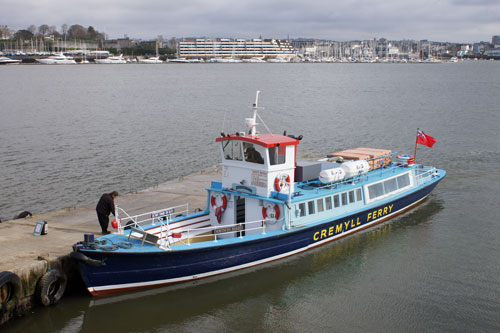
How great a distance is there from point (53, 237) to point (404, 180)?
53.7 feet

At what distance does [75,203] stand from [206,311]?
13338 millimetres

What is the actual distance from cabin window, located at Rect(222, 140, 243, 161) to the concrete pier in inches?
170

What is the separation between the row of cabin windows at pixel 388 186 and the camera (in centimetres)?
2258

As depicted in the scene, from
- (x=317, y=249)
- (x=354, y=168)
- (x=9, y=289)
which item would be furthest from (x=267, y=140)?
(x=9, y=289)

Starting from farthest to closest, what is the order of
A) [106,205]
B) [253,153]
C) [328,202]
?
1. [328,202]
2. [253,153]
3. [106,205]

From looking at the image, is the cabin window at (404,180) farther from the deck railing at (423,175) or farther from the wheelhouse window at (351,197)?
the wheelhouse window at (351,197)

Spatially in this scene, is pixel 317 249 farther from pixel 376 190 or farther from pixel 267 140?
pixel 267 140

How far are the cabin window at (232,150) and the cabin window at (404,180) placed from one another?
9.63m

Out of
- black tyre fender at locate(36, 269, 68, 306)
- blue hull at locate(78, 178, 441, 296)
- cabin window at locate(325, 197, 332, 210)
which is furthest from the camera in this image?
cabin window at locate(325, 197, 332, 210)

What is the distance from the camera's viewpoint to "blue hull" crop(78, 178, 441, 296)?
1534 cm

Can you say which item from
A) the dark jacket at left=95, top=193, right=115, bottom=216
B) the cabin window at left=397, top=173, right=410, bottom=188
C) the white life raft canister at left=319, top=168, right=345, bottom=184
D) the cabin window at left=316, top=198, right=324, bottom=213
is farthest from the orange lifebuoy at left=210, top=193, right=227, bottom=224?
the cabin window at left=397, top=173, right=410, bottom=188

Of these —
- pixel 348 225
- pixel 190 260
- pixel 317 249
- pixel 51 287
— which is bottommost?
pixel 317 249

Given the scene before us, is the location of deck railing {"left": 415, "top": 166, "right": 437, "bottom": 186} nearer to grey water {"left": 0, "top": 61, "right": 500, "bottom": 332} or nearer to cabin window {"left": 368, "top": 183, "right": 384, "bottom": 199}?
grey water {"left": 0, "top": 61, "right": 500, "bottom": 332}

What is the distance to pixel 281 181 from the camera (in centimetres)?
1852
